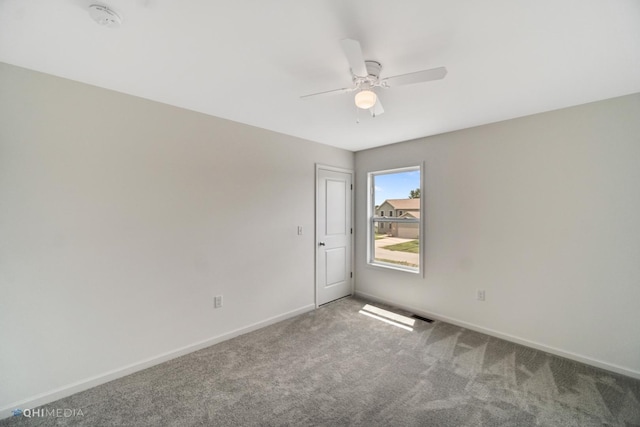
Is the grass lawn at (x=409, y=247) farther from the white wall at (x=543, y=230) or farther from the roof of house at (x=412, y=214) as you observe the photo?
the roof of house at (x=412, y=214)

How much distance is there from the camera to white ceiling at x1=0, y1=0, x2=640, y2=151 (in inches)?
52.1

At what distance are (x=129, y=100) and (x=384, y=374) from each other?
3.26 m

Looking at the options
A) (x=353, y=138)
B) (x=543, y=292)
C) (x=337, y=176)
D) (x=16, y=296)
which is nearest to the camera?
(x=16, y=296)

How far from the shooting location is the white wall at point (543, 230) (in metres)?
2.23

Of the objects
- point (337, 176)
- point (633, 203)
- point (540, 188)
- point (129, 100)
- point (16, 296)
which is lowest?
point (16, 296)

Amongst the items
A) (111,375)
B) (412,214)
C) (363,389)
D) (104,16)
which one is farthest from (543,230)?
(111,375)

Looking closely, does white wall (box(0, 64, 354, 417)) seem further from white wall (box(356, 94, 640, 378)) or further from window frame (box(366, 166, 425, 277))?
white wall (box(356, 94, 640, 378))

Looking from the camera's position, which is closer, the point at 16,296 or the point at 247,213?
the point at 16,296

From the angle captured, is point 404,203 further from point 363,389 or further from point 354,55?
point 354,55

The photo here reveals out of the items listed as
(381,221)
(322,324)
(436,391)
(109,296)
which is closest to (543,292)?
(436,391)

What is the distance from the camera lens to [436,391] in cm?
202

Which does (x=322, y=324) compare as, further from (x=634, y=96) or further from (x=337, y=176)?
(x=634, y=96)

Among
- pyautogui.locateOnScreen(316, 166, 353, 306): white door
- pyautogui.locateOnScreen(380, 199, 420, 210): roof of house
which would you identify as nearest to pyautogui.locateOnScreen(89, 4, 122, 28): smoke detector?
pyautogui.locateOnScreen(316, 166, 353, 306): white door

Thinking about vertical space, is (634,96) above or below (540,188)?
above
